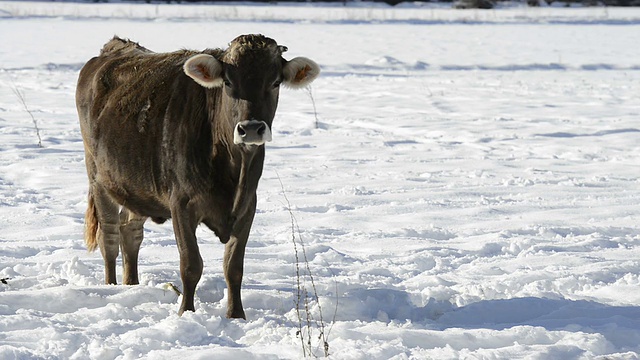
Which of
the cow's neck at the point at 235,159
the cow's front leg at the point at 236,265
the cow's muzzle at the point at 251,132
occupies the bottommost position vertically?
the cow's front leg at the point at 236,265

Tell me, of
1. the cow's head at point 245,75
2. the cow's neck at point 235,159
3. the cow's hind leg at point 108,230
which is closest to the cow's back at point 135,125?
the cow's hind leg at point 108,230

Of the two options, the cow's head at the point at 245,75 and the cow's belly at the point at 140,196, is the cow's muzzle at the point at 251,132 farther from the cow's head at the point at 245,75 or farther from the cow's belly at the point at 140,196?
Result: the cow's belly at the point at 140,196

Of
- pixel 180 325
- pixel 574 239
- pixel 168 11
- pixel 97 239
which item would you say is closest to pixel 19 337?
pixel 180 325

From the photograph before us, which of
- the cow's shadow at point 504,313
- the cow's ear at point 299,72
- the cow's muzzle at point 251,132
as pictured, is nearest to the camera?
the cow's muzzle at point 251,132

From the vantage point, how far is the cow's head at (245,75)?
4.27 meters

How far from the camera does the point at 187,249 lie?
14.9 feet

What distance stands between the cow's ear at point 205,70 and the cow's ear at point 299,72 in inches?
13.3

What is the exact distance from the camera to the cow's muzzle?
13.5 feet

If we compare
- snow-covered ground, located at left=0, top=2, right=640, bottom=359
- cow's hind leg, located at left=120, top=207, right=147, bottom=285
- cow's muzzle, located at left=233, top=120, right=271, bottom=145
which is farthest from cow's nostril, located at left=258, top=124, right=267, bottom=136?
cow's hind leg, located at left=120, top=207, right=147, bottom=285

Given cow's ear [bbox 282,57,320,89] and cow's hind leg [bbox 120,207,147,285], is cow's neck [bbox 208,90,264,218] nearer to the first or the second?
cow's ear [bbox 282,57,320,89]

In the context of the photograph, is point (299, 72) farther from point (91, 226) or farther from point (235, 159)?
point (91, 226)

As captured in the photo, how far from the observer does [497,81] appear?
1725 cm

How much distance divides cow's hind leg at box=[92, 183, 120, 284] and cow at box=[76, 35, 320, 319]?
0.04m

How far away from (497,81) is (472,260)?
11855 millimetres
